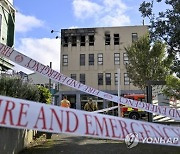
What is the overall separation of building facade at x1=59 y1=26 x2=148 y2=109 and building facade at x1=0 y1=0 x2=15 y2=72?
114 ft

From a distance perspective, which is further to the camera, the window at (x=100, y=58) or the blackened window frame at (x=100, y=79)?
the window at (x=100, y=58)

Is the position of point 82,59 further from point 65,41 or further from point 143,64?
point 143,64

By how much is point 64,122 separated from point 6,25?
13.3 meters

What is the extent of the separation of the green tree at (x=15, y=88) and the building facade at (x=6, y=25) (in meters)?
3.89

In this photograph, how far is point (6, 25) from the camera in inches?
642

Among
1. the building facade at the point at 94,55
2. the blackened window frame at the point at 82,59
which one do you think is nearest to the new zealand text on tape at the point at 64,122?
the building facade at the point at 94,55

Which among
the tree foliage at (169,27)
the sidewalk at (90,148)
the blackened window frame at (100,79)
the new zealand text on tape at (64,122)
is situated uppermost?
the blackened window frame at (100,79)

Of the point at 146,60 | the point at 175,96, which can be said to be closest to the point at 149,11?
the point at 175,96

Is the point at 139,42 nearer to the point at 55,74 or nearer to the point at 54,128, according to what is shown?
the point at 55,74

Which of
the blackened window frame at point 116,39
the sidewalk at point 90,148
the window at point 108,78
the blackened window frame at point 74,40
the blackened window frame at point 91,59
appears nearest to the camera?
the sidewalk at point 90,148

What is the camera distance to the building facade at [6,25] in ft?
50.8

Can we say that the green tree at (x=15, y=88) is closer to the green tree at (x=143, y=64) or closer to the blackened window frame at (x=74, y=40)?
the green tree at (x=143, y=64)

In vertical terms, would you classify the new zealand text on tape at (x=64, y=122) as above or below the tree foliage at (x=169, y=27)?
below

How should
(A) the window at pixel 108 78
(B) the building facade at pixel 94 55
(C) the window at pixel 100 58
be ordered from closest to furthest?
(A) the window at pixel 108 78 → (B) the building facade at pixel 94 55 → (C) the window at pixel 100 58
